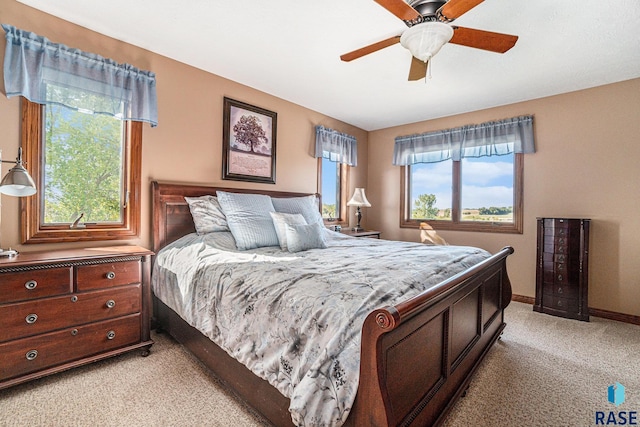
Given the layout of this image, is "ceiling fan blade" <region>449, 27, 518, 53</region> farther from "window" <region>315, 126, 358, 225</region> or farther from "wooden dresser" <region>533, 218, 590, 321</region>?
"window" <region>315, 126, 358, 225</region>

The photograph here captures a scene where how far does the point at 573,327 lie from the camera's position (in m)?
2.98

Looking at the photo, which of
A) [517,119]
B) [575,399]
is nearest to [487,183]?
[517,119]

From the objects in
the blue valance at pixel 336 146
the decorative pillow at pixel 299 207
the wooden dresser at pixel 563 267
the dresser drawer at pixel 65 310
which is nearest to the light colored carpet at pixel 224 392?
the dresser drawer at pixel 65 310

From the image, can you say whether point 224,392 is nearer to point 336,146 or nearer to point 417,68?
point 417,68

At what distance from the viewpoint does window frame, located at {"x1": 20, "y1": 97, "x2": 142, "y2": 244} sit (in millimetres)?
2133

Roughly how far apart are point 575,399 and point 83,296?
3225 mm

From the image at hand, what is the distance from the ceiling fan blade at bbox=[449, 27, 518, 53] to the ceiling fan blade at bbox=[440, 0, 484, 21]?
0.54 feet

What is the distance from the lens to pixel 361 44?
8.41 ft

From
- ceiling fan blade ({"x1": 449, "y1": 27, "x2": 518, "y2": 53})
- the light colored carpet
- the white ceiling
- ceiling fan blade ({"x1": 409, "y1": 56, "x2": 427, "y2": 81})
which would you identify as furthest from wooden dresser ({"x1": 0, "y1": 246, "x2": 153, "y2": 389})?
ceiling fan blade ({"x1": 449, "y1": 27, "x2": 518, "y2": 53})

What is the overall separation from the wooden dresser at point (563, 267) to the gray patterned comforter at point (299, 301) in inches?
62.7

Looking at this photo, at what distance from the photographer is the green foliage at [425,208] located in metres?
4.68

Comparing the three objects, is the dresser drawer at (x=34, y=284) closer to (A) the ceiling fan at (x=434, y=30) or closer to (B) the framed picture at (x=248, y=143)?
(B) the framed picture at (x=248, y=143)

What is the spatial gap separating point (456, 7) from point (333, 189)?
10.9 ft

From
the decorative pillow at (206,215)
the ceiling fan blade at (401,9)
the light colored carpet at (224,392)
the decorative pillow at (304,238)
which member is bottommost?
the light colored carpet at (224,392)
